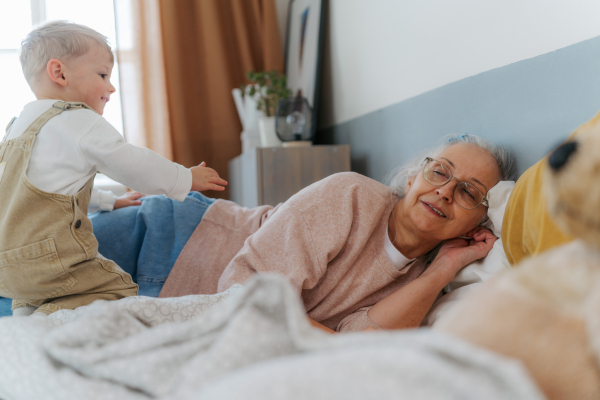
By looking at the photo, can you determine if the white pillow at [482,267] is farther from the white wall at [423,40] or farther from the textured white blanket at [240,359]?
the textured white blanket at [240,359]

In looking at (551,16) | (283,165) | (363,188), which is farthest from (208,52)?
(551,16)

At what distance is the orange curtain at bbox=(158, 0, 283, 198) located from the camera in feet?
9.78

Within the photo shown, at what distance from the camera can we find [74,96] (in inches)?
52.7

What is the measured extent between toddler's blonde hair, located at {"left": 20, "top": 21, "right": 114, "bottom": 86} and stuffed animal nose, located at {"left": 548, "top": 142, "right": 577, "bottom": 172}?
125cm

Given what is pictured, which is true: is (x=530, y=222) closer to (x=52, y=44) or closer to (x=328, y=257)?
(x=328, y=257)

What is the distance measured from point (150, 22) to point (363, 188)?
2.22m

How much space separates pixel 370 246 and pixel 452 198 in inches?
10.3

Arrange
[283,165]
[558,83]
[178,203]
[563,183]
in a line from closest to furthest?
[563,183] < [558,83] < [178,203] < [283,165]

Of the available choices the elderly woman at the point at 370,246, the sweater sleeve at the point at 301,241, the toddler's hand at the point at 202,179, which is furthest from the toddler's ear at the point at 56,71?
the sweater sleeve at the point at 301,241

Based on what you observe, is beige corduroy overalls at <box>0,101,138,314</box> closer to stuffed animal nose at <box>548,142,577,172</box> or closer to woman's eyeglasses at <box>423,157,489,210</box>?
woman's eyeglasses at <box>423,157,489,210</box>

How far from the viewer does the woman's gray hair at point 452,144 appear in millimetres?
1250

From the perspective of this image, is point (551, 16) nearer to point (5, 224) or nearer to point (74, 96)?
point (74, 96)

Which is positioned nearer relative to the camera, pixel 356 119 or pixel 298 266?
pixel 298 266

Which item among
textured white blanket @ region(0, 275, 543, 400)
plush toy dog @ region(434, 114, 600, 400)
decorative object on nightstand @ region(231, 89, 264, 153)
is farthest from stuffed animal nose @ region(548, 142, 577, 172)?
decorative object on nightstand @ region(231, 89, 264, 153)
